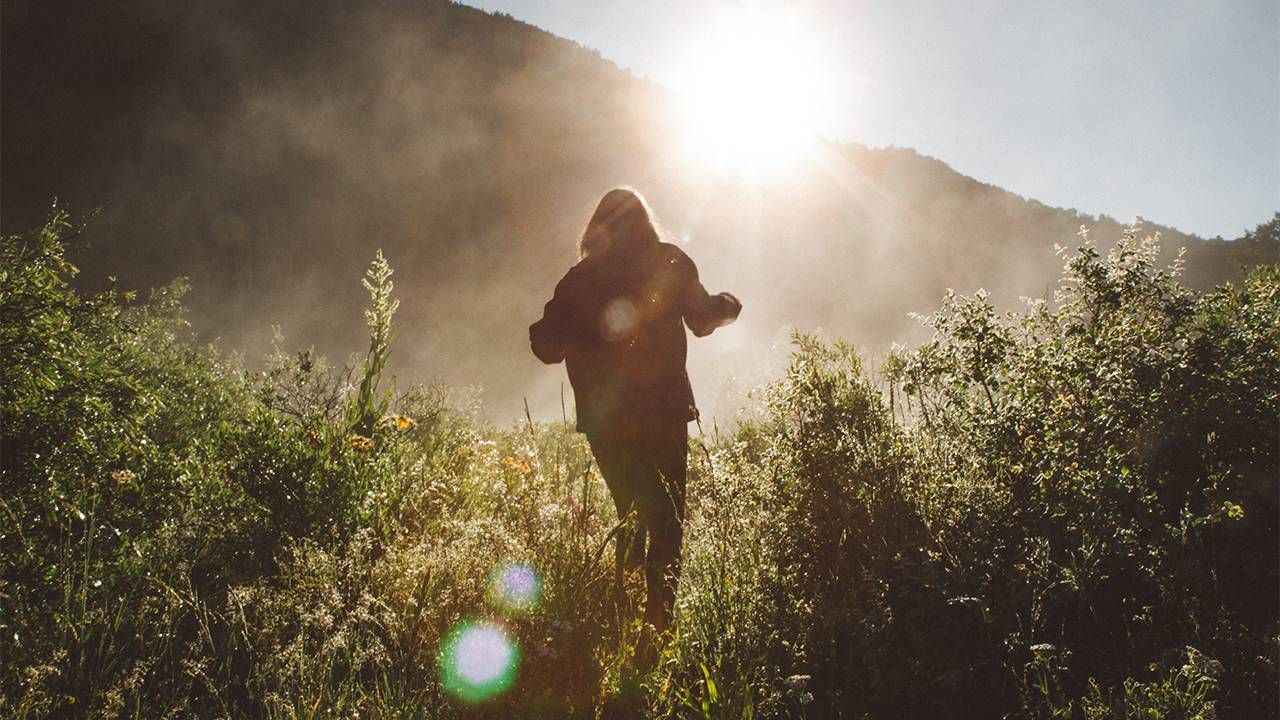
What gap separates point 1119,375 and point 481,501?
317 centimetres

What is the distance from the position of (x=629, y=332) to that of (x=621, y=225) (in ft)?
2.18

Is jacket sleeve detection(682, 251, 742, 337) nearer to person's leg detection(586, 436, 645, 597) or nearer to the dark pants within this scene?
the dark pants

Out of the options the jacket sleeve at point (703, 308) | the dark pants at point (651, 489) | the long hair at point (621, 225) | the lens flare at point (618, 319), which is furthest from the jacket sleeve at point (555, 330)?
the jacket sleeve at point (703, 308)

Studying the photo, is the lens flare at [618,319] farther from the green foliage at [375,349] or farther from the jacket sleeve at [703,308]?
the green foliage at [375,349]

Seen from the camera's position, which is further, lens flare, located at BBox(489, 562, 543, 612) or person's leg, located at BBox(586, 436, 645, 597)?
person's leg, located at BBox(586, 436, 645, 597)

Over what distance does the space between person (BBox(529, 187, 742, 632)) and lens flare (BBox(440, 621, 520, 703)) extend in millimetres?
695

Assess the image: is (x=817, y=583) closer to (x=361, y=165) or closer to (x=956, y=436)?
(x=956, y=436)

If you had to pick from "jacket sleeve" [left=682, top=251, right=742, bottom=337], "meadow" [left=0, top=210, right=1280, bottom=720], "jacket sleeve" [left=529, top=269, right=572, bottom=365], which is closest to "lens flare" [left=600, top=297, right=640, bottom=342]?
"jacket sleeve" [left=529, top=269, right=572, bottom=365]

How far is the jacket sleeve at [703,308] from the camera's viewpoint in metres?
2.67

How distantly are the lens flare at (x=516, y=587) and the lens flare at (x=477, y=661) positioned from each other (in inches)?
4.7

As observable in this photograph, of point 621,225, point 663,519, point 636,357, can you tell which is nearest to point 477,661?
point 663,519

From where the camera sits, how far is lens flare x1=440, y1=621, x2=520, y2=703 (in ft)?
5.31

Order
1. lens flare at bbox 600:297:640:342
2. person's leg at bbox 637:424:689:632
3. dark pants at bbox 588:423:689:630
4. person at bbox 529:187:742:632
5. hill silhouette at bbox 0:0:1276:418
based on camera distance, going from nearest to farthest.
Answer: person's leg at bbox 637:424:689:632 → dark pants at bbox 588:423:689:630 → person at bbox 529:187:742:632 → lens flare at bbox 600:297:640:342 → hill silhouette at bbox 0:0:1276:418

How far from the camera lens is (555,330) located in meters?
2.70
